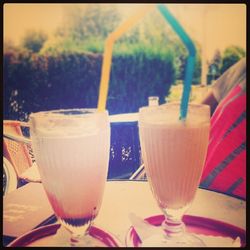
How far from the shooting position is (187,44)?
2.02ft

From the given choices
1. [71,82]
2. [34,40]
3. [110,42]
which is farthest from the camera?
[71,82]

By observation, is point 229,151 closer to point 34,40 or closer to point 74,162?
point 74,162

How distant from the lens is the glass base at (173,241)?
68 cm

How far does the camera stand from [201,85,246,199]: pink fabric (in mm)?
947

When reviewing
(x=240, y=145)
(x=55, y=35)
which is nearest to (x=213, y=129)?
(x=240, y=145)

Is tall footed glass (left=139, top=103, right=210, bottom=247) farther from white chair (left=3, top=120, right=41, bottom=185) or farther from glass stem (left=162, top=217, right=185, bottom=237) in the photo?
white chair (left=3, top=120, right=41, bottom=185)

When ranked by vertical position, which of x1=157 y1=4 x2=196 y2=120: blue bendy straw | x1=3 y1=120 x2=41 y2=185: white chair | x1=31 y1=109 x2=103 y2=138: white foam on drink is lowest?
x1=3 y1=120 x2=41 y2=185: white chair

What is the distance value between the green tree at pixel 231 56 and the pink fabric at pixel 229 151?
0.09m

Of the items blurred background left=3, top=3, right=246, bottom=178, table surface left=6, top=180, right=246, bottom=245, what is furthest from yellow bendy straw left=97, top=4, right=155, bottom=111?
table surface left=6, top=180, right=246, bottom=245

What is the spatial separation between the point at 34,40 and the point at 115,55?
58 cm

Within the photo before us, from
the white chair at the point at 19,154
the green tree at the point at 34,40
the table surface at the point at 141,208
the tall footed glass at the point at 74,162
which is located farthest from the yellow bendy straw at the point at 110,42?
the green tree at the point at 34,40

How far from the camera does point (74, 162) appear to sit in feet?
2.07

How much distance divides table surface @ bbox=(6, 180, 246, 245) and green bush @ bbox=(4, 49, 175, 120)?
43cm

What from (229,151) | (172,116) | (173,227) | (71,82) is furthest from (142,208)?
(71,82)
